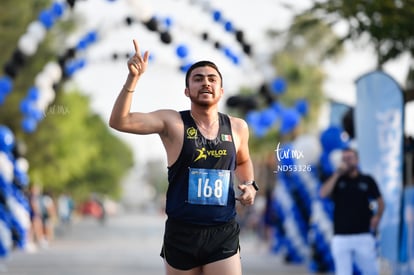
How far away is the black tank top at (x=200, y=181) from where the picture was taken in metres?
5.89

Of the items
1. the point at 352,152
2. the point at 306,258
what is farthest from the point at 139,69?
the point at 306,258

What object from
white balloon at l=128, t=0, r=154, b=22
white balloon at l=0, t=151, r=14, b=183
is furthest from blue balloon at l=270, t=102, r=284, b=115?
white balloon at l=0, t=151, r=14, b=183

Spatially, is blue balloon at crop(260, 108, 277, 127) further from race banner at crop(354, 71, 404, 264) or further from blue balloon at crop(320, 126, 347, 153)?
race banner at crop(354, 71, 404, 264)

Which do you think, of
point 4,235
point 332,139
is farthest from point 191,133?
point 4,235

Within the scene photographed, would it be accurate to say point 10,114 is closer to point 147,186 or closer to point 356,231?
point 356,231

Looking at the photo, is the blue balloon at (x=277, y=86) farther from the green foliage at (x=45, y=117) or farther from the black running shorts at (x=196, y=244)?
the black running shorts at (x=196, y=244)

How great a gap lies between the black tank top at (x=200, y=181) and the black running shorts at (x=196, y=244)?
49 millimetres

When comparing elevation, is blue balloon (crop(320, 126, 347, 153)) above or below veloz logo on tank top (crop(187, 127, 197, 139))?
above

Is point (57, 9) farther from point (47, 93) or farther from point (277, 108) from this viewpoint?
point (277, 108)

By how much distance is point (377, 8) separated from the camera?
1212 cm

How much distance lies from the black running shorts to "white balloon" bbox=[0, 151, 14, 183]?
46.4 ft

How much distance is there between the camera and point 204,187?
19.3ft

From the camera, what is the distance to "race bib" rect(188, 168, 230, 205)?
19.3 feet

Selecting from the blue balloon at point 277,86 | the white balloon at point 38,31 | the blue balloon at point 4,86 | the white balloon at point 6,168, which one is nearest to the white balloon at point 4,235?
the white balloon at point 6,168
